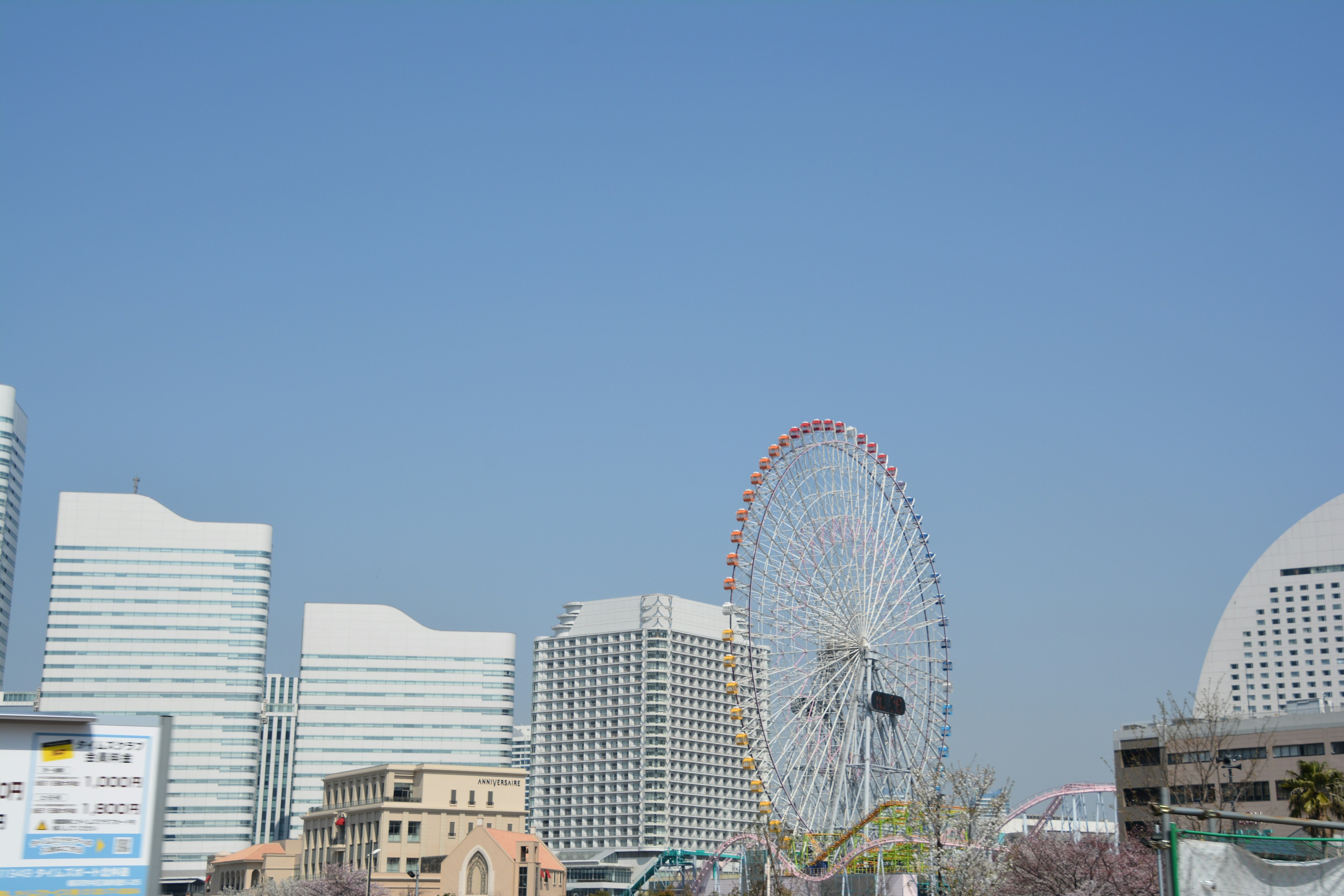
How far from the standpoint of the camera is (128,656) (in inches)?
7397

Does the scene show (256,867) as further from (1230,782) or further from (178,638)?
(1230,782)

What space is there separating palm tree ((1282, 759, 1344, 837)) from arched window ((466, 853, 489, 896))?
2517 inches

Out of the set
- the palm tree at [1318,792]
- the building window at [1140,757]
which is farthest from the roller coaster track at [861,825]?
the building window at [1140,757]

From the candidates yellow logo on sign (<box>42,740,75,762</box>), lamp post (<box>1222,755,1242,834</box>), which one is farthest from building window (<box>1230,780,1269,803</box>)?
yellow logo on sign (<box>42,740,75,762</box>)

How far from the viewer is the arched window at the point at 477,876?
10694 cm

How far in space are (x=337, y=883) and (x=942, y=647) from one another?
161 feet

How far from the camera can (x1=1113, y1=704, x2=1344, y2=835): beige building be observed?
293 feet

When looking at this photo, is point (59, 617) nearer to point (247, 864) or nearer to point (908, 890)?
point (247, 864)

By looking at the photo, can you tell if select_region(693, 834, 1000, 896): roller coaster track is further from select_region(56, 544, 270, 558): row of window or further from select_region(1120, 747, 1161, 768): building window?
select_region(56, 544, 270, 558): row of window

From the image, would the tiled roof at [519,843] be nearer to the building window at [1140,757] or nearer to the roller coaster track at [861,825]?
the roller coaster track at [861,825]

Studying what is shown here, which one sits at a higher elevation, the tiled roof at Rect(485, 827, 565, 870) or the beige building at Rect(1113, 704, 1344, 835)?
the beige building at Rect(1113, 704, 1344, 835)

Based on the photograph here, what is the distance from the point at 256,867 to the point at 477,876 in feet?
146

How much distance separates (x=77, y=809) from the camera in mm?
13703

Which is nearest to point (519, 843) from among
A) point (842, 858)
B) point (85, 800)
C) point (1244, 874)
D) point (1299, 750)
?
point (842, 858)
